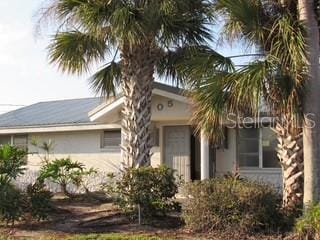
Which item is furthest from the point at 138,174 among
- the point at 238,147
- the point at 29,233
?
the point at 238,147

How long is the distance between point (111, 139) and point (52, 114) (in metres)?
4.34

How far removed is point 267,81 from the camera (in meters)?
10.6

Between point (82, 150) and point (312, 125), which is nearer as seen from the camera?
point (312, 125)

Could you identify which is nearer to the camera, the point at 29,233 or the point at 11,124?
the point at 29,233

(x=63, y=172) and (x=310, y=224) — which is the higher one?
Result: (x=63, y=172)

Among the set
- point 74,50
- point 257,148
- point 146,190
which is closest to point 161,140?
point 257,148

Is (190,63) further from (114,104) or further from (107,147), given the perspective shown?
(107,147)

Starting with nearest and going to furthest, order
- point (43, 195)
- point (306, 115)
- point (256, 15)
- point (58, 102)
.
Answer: point (306, 115), point (256, 15), point (43, 195), point (58, 102)

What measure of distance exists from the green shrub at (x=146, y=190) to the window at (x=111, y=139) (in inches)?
312

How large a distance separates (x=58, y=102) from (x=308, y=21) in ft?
63.0

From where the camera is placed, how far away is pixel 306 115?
10609 mm

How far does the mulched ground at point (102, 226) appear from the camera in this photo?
35.8 feet

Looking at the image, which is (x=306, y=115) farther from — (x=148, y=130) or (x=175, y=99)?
(x=175, y=99)

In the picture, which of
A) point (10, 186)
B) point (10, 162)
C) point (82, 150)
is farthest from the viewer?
point (82, 150)
